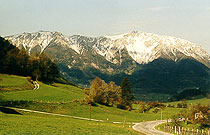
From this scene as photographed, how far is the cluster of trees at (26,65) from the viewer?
163m

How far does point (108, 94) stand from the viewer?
500 ft

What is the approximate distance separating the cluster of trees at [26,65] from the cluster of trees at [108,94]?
4456 cm

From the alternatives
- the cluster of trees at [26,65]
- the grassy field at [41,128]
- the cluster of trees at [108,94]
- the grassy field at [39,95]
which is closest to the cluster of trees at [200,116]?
the cluster of trees at [108,94]

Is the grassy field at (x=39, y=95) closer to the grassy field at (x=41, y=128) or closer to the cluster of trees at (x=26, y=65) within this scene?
the cluster of trees at (x=26, y=65)

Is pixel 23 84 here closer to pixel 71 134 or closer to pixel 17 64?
pixel 17 64

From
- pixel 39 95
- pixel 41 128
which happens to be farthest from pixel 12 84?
pixel 41 128

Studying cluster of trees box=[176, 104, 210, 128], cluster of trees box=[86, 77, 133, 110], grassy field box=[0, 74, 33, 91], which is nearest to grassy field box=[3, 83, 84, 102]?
grassy field box=[0, 74, 33, 91]

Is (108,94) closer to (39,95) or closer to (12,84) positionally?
(39,95)

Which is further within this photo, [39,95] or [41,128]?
[39,95]

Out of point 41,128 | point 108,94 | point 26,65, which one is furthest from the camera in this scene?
point 26,65

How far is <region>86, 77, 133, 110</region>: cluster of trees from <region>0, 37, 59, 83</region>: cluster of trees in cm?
4456

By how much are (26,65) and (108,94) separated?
6199 cm

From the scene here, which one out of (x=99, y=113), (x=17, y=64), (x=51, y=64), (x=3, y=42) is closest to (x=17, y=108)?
(x=99, y=113)

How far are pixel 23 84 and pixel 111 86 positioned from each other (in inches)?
2111
